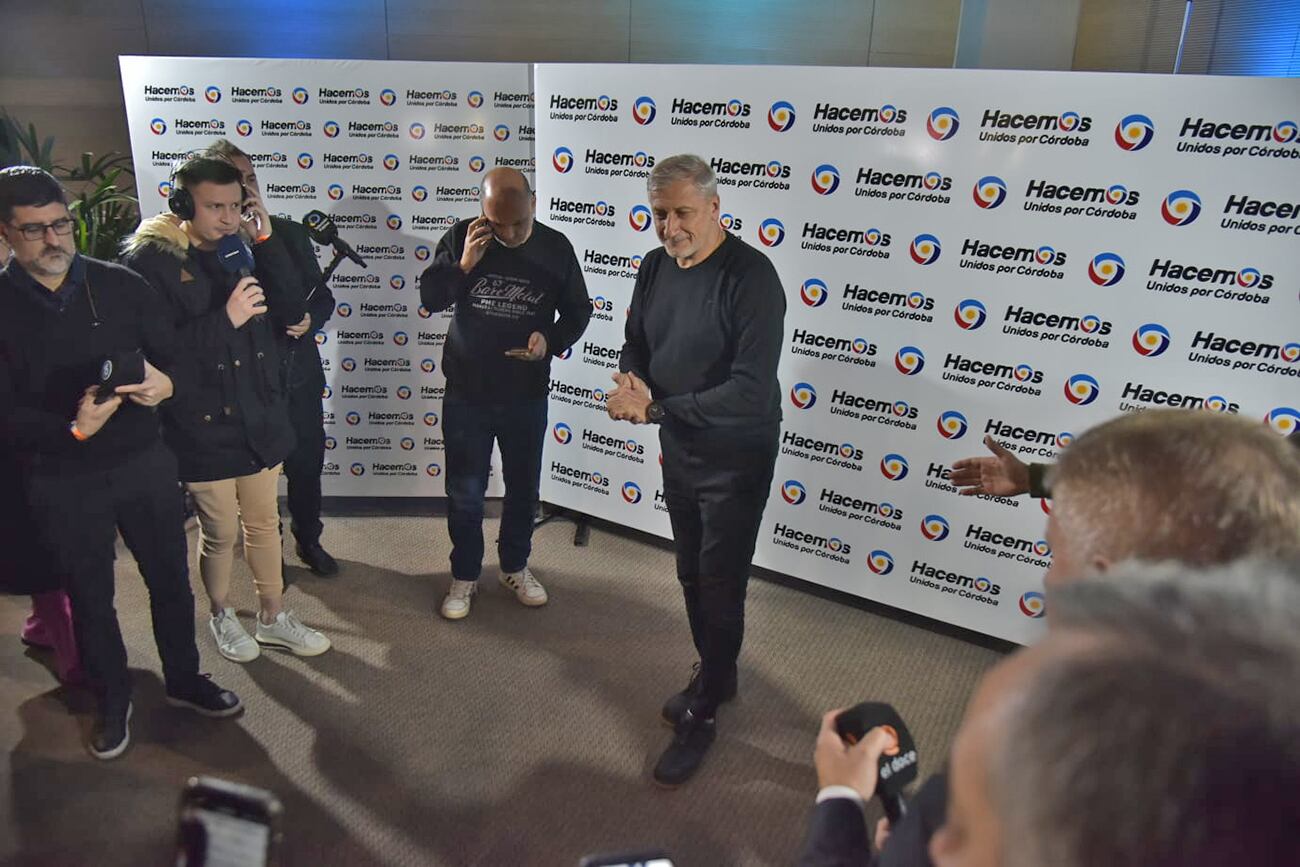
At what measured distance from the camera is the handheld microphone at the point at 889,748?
3.61 ft

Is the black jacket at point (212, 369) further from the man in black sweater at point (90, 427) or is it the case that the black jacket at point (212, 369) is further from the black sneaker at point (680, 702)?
the black sneaker at point (680, 702)

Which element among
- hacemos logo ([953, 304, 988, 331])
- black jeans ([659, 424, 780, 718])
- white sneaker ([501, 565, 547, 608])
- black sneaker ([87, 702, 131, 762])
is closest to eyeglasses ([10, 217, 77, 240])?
black sneaker ([87, 702, 131, 762])

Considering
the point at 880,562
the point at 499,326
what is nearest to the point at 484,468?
the point at 499,326


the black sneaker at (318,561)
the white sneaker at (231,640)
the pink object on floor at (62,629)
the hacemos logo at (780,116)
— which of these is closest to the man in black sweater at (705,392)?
the hacemos logo at (780,116)

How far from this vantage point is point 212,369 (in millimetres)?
2432

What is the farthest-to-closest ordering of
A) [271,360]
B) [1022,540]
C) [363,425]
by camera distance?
[363,425] → [1022,540] → [271,360]

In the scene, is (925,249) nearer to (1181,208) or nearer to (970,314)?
(970,314)

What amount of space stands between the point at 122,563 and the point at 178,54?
277cm

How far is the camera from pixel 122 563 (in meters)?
3.53

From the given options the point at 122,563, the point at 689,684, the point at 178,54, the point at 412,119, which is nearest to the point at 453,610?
the point at 689,684

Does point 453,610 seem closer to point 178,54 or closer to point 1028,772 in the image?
point 1028,772

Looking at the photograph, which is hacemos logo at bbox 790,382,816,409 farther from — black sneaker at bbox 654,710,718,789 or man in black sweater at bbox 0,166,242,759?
man in black sweater at bbox 0,166,242,759

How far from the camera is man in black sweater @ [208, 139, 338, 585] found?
2.95 metres

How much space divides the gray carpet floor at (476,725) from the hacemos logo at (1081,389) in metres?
1.07
